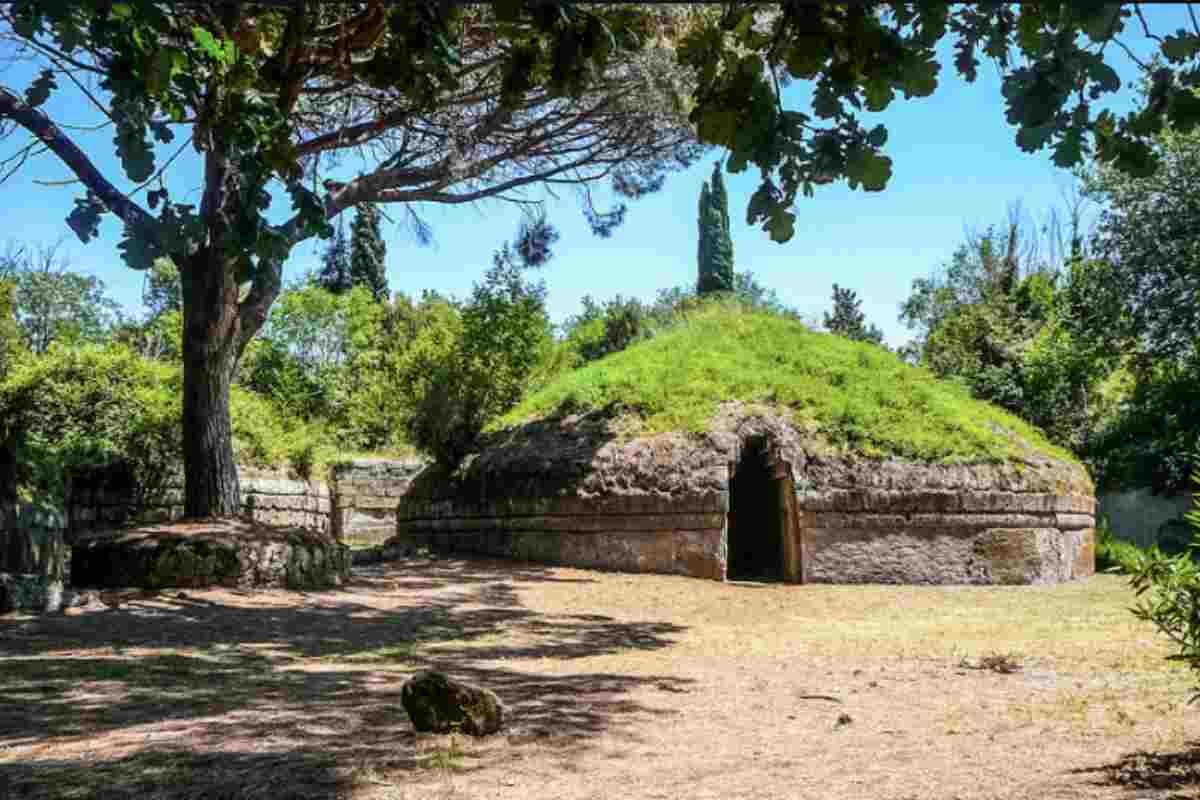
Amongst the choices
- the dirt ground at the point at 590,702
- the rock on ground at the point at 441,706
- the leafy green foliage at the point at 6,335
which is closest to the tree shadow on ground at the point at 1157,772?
the dirt ground at the point at 590,702

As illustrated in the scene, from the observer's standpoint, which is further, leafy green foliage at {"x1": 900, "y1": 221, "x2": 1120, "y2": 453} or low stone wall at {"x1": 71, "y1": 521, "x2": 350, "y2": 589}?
leafy green foliage at {"x1": 900, "y1": 221, "x2": 1120, "y2": 453}

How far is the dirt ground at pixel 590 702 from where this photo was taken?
345 centimetres

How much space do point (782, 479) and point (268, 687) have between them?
834cm

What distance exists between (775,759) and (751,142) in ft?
8.07

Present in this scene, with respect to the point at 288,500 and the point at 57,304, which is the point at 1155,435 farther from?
the point at 57,304

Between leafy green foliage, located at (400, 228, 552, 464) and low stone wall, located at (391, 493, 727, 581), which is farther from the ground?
leafy green foliage, located at (400, 228, 552, 464)

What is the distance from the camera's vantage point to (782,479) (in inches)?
494

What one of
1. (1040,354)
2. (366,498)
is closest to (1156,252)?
(1040,354)

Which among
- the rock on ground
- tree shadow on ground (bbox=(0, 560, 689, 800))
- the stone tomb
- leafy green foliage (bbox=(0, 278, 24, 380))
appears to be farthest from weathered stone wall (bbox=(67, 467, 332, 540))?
the rock on ground

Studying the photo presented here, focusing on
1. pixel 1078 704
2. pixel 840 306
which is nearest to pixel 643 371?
pixel 1078 704

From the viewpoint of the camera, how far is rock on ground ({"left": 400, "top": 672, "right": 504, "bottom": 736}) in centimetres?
409

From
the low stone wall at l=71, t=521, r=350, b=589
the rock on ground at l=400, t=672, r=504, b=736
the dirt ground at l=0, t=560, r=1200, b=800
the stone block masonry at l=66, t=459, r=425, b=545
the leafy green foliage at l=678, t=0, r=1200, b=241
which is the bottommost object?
the dirt ground at l=0, t=560, r=1200, b=800

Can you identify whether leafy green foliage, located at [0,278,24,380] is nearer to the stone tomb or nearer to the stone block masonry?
the stone block masonry

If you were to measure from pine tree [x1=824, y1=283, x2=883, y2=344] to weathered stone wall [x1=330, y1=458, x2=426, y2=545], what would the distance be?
22876 millimetres
